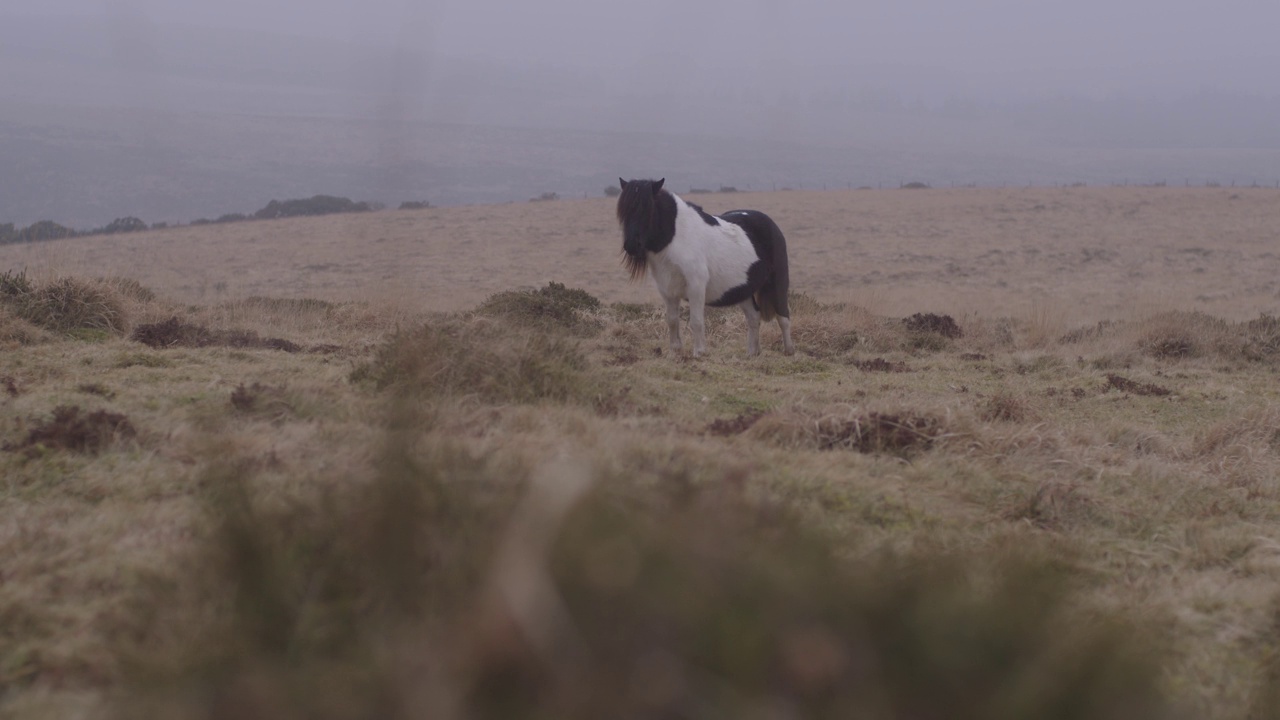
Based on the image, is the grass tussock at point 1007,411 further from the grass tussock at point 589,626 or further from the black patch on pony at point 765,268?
the grass tussock at point 589,626

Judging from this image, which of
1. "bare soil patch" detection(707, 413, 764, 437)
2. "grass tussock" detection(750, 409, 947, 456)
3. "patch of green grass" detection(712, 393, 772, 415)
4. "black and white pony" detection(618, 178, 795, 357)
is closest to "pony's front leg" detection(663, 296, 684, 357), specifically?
"black and white pony" detection(618, 178, 795, 357)

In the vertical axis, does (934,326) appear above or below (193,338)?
below

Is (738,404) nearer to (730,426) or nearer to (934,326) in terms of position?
(730,426)

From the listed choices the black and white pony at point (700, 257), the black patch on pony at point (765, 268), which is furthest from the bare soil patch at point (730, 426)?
the black patch on pony at point (765, 268)

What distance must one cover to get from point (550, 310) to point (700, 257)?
2.48m

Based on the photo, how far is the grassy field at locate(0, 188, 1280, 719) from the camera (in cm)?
142

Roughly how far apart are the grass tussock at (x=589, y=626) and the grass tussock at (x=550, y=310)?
312 inches

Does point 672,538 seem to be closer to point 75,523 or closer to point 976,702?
point 976,702

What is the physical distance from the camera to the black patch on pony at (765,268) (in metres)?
10.2

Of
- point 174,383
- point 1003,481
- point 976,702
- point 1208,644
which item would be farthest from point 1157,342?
point 976,702

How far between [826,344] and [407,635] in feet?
32.6

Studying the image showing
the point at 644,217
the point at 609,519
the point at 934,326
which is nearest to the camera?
the point at 609,519

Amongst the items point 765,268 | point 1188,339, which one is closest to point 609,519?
point 765,268

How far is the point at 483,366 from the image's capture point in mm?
5414
